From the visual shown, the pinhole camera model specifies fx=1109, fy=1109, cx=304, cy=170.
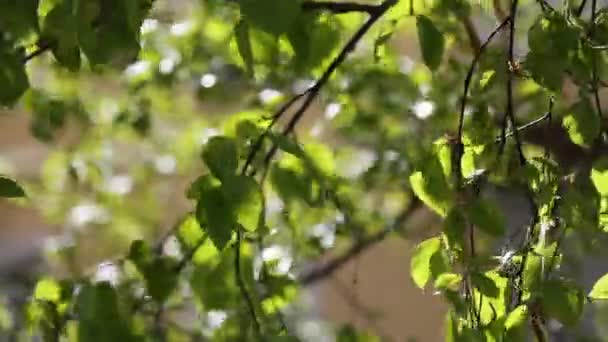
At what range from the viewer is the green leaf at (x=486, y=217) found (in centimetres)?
103

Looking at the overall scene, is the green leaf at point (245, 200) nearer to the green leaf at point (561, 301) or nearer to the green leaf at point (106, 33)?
the green leaf at point (106, 33)

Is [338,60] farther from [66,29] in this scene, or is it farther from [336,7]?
[66,29]

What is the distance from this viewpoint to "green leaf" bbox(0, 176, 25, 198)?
93 cm

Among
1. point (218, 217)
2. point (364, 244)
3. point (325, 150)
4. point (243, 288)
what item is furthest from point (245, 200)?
point (364, 244)

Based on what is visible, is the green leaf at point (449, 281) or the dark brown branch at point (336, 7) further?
the dark brown branch at point (336, 7)

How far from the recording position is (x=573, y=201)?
3.26 feet

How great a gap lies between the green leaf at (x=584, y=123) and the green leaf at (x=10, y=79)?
1.66 ft

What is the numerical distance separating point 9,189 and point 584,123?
53 cm

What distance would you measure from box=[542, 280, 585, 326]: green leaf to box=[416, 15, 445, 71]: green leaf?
277 mm

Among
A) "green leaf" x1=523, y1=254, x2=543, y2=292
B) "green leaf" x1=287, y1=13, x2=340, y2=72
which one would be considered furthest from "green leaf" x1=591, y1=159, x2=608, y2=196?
"green leaf" x1=287, y1=13, x2=340, y2=72

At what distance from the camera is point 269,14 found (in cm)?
87

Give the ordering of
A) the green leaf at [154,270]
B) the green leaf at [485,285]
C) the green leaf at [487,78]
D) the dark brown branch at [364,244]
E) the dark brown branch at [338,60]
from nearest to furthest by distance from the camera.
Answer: the green leaf at [485,285] < the green leaf at [487,78] < the dark brown branch at [338,60] < the green leaf at [154,270] < the dark brown branch at [364,244]

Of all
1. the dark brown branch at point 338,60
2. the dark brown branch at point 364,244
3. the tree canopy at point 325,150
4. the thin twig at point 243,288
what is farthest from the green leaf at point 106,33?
the dark brown branch at point 364,244

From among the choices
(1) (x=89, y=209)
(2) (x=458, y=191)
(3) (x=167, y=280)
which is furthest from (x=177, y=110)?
(2) (x=458, y=191)
